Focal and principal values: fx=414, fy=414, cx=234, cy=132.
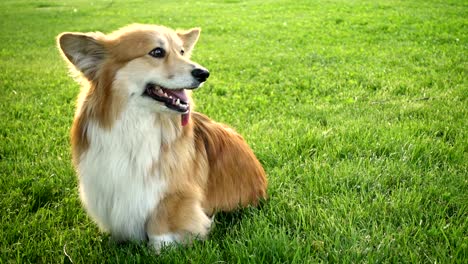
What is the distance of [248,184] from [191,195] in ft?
1.90

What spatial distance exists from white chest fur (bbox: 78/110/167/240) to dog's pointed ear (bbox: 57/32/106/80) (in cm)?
41

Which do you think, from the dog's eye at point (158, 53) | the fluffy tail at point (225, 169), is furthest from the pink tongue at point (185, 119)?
the dog's eye at point (158, 53)

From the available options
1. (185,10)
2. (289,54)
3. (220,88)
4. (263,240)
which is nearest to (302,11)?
(185,10)

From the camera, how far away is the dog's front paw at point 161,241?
294 cm

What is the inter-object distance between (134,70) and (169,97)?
12.2 inches

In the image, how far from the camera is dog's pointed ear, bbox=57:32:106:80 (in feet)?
9.58

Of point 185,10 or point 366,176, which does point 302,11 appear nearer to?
point 185,10

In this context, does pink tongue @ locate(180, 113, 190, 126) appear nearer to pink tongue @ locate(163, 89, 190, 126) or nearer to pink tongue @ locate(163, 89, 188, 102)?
pink tongue @ locate(163, 89, 190, 126)

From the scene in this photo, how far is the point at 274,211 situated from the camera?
11.1ft

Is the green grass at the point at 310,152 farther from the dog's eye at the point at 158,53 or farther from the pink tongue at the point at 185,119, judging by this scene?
the dog's eye at the point at 158,53

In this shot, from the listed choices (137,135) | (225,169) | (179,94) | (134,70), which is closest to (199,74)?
(179,94)

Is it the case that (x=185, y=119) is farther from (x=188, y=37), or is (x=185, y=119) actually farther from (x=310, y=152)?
(x=310, y=152)

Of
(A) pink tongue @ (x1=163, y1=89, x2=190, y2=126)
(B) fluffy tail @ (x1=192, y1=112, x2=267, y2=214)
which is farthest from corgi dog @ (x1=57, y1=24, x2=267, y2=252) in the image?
(B) fluffy tail @ (x1=192, y1=112, x2=267, y2=214)

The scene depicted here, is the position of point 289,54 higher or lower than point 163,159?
lower
